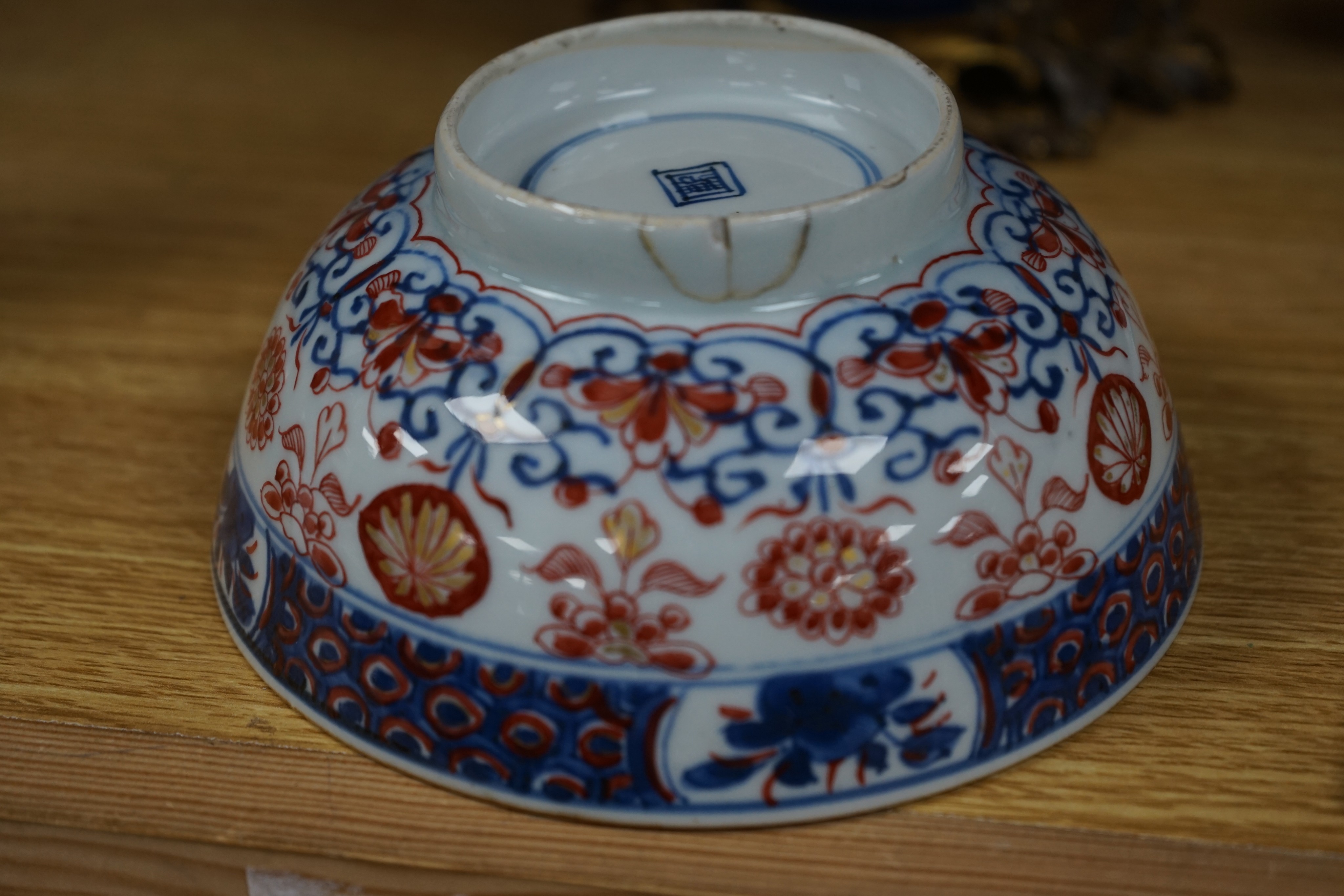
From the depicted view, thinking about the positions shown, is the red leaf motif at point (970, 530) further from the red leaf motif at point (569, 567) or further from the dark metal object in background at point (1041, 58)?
the dark metal object in background at point (1041, 58)

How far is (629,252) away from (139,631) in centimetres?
42

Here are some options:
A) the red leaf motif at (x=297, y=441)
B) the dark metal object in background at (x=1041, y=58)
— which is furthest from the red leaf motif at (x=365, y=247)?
the dark metal object in background at (x=1041, y=58)

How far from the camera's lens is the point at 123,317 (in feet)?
4.07

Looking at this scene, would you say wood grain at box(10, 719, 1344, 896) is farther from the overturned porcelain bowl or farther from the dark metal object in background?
the dark metal object in background

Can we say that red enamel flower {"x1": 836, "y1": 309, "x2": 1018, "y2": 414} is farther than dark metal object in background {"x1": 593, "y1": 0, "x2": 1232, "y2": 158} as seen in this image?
No

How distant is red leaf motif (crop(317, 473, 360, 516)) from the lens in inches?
27.7

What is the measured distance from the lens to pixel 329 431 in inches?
28.4

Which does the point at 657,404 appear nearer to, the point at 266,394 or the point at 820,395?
the point at 820,395

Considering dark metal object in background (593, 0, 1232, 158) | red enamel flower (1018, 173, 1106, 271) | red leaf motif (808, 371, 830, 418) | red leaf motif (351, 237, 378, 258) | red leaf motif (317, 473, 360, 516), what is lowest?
dark metal object in background (593, 0, 1232, 158)

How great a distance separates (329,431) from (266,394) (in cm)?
8

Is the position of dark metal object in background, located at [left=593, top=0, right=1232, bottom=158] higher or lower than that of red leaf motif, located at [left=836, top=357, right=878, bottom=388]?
lower

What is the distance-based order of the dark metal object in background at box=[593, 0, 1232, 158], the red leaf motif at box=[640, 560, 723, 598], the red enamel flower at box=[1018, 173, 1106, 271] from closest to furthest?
the red leaf motif at box=[640, 560, 723, 598], the red enamel flower at box=[1018, 173, 1106, 271], the dark metal object in background at box=[593, 0, 1232, 158]

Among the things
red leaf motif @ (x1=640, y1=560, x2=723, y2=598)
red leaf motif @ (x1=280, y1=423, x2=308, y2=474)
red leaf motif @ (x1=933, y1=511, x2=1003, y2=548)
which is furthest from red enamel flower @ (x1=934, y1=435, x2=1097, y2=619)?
red leaf motif @ (x1=280, y1=423, x2=308, y2=474)

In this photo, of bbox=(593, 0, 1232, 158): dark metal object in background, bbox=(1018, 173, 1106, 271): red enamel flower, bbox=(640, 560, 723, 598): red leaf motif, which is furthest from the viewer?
bbox=(593, 0, 1232, 158): dark metal object in background
